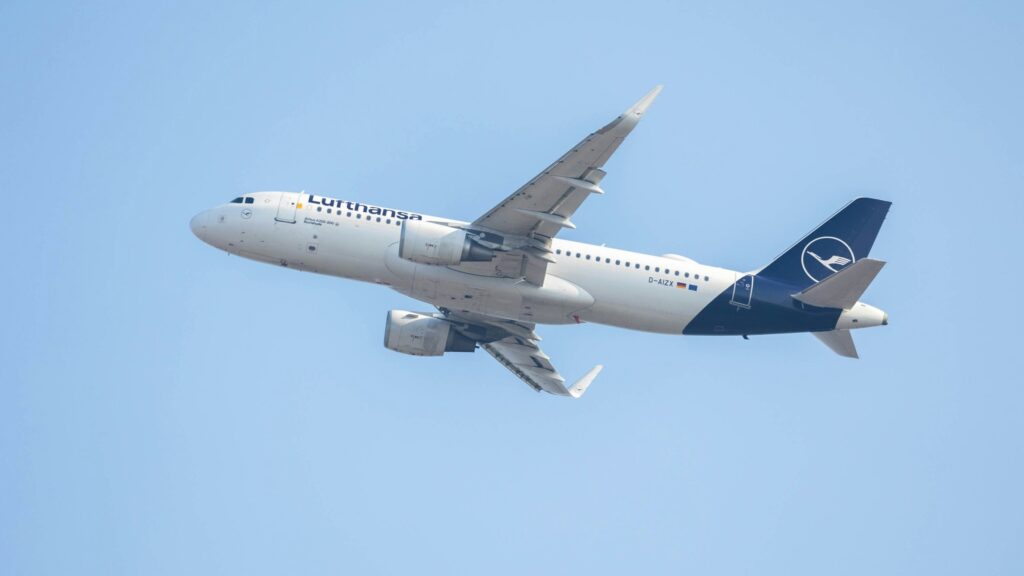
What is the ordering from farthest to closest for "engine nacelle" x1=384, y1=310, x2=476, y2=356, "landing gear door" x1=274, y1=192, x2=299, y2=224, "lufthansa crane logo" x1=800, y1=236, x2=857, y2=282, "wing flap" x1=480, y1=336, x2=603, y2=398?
1. "wing flap" x1=480, y1=336, x2=603, y2=398
2. "engine nacelle" x1=384, y1=310, x2=476, y2=356
3. "lufthansa crane logo" x1=800, y1=236, x2=857, y2=282
4. "landing gear door" x1=274, y1=192, x2=299, y2=224

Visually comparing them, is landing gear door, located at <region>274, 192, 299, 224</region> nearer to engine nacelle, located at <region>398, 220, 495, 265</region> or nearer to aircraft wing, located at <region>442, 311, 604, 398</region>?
engine nacelle, located at <region>398, 220, 495, 265</region>

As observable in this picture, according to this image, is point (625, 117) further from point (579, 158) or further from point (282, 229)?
point (282, 229)

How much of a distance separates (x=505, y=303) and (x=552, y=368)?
9226mm

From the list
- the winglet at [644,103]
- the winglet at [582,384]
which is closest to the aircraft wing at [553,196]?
the winglet at [644,103]

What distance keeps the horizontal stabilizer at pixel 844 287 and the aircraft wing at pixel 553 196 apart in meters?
11.1

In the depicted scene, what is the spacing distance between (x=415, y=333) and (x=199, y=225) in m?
11.1

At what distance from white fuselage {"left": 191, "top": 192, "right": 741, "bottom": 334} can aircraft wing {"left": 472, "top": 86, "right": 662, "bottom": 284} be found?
1470 millimetres

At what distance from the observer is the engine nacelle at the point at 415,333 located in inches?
2451

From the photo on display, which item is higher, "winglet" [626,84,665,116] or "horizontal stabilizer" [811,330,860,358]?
"winglet" [626,84,665,116]

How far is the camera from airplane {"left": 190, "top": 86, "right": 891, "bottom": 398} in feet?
180

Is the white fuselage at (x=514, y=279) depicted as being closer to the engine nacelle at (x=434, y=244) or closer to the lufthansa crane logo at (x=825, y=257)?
the engine nacelle at (x=434, y=244)

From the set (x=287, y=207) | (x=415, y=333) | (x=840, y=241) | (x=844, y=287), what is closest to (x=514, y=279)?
Result: (x=415, y=333)

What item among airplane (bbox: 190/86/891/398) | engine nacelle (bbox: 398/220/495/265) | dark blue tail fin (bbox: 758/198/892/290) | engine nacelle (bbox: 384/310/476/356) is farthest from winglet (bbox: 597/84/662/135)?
engine nacelle (bbox: 384/310/476/356)

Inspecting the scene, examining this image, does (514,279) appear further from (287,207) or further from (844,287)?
(844,287)
